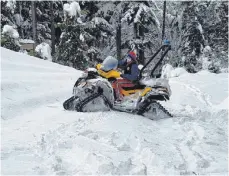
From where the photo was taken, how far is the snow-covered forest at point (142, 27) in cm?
2305

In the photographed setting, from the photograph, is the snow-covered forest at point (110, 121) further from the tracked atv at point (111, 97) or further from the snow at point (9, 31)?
the snow at point (9, 31)

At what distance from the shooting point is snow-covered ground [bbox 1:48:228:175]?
4.23m

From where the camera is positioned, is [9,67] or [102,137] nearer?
[102,137]

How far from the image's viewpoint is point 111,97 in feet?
23.2

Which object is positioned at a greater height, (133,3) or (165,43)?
(133,3)

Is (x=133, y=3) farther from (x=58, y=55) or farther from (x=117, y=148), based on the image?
(x=117, y=148)

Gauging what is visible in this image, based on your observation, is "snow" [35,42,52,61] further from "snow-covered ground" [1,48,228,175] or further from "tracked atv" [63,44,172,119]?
"tracked atv" [63,44,172,119]

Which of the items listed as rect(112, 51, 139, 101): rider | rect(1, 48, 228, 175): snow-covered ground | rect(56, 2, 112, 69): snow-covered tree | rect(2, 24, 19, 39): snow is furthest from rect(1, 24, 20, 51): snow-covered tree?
rect(112, 51, 139, 101): rider

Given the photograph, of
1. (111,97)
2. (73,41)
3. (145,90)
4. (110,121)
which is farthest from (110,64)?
(73,41)

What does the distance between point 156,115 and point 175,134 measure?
1197 millimetres

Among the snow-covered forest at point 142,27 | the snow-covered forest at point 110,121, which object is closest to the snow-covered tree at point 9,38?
the snow-covered forest at point 110,121

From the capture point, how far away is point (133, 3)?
2305cm

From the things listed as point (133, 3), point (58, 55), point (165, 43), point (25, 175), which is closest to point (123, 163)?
point (25, 175)

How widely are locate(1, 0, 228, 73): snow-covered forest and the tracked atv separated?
1432 centimetres
